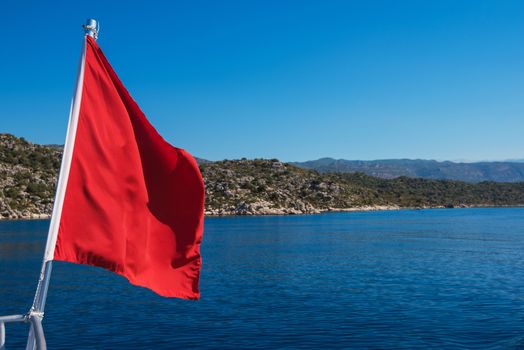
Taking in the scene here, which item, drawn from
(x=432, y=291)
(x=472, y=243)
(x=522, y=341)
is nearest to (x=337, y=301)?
(x=432, y=291)

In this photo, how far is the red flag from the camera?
7.97m

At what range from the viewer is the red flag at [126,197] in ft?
26.2

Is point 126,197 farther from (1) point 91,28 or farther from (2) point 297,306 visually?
(2) point 297,306

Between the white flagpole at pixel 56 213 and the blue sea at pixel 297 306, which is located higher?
the white flagpole at pixel 56 213

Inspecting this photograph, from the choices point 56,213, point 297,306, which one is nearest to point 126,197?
point 56,213

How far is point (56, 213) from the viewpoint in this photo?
7473 millimetres

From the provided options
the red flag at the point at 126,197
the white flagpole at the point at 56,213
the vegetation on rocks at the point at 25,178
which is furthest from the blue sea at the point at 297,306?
the vegetation on rocks at the point at 25,178

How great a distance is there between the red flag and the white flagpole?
0.12 meters

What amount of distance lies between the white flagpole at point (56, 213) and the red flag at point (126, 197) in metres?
0.12

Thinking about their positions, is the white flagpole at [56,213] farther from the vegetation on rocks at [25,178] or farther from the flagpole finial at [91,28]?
the vegetation on rocks at [25,178]

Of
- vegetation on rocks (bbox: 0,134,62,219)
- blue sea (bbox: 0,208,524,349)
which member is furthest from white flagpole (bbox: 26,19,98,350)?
vegetation on rocks (bbox: 0,134,62,219)

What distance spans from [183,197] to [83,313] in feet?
78.6

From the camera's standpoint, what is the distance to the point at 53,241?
24.1 feet

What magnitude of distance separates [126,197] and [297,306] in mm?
24502
